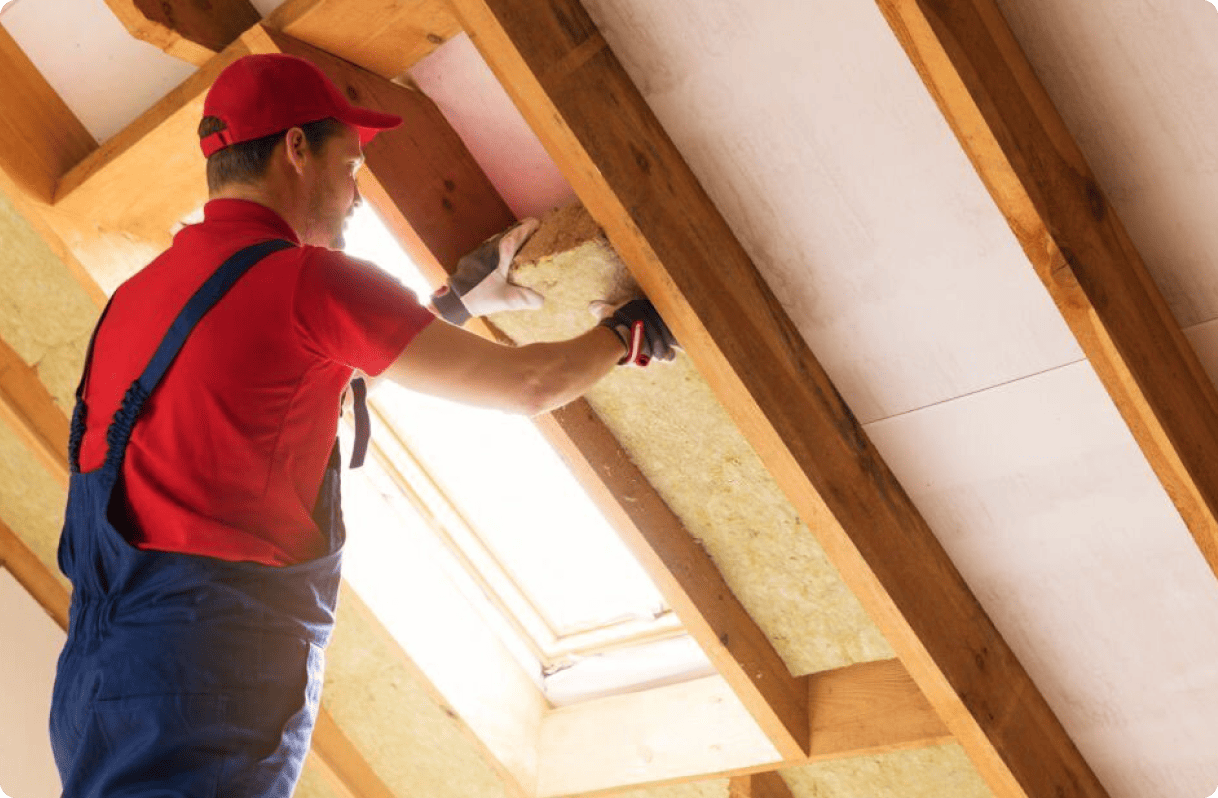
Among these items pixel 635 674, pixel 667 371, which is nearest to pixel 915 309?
pixel 667 371

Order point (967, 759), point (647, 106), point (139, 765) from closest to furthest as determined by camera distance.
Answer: point (139, 765) < point (647, 106) < point (967, 759)

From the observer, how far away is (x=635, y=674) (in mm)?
3346

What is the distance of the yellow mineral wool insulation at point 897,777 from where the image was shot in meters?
2.83

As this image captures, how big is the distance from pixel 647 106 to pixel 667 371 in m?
0.48

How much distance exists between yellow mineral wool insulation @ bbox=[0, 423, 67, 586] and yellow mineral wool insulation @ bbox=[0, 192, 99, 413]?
1.36 ft

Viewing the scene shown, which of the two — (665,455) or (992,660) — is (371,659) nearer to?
(665,455)

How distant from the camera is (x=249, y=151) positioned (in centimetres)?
219

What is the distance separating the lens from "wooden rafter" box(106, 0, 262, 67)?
2.36 metres

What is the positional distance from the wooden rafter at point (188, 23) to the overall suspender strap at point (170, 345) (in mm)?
594

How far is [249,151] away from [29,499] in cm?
207

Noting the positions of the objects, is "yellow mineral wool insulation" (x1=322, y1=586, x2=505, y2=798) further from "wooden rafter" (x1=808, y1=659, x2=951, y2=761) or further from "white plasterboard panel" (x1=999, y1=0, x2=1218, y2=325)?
"white plasterboard panel" (x1=999, y1=0, x2=1218, y2=325)

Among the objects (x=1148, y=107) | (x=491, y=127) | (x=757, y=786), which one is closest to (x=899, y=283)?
(x=1148, y=107)

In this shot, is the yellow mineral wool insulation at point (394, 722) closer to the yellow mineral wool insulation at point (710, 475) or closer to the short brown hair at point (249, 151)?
the yellow mineral wool insulation at point (710, 475)

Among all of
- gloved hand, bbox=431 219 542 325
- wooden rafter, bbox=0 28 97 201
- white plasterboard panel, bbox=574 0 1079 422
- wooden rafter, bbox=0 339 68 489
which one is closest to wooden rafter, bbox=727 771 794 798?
white plasterboard panel, bbox=574 0 1079 422
